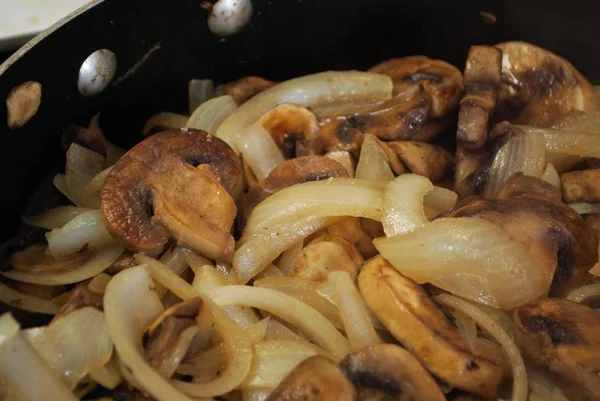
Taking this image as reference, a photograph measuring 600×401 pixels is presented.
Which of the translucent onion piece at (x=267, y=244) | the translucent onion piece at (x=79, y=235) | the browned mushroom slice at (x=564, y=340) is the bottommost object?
the browned mushroom slice at (x=564, y=340)

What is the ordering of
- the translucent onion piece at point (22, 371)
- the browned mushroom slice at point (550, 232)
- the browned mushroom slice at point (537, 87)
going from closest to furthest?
the translucent onion piece at point (22, 371), the browned mushroom slice at point (550, 232), the browned mushroom slice at point (537, 87)

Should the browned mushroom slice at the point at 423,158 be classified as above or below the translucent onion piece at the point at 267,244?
below

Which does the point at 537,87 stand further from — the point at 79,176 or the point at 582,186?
the point at 79,176

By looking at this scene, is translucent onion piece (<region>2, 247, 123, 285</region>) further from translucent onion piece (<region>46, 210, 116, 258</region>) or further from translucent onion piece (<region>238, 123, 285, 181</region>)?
Answer: translucent onion piece (<region>238, 123, 285, 181</region>)

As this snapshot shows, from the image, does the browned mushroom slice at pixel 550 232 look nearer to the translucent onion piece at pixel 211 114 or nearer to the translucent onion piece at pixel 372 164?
the translucent onion piece at pixel 372 164

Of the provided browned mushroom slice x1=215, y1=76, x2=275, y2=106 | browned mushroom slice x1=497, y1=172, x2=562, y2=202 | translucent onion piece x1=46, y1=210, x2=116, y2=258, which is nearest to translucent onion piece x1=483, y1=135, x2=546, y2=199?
browned mushroom slice x1=497, y1=172, x2=562, y2=202

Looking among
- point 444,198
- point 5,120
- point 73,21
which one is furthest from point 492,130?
point 5,120

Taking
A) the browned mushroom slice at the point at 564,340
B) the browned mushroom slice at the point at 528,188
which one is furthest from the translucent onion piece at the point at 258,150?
the browned mushroom slice at the point at 564,340
